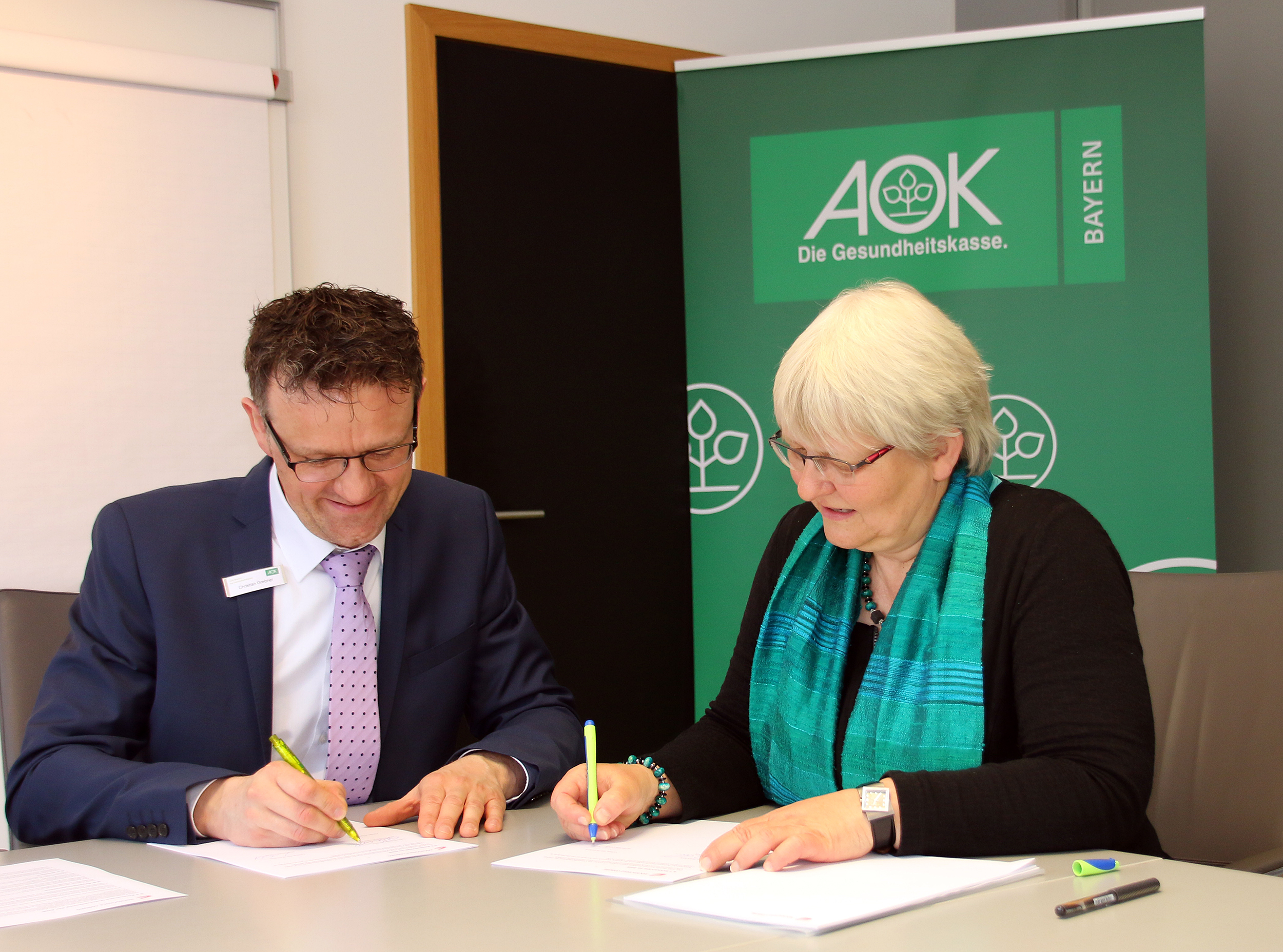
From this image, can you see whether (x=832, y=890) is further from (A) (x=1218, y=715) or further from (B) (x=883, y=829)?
(A) (x=1218, y=715)

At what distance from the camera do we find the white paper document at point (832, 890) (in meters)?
1.12

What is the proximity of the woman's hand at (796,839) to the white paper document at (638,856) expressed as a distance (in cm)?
3

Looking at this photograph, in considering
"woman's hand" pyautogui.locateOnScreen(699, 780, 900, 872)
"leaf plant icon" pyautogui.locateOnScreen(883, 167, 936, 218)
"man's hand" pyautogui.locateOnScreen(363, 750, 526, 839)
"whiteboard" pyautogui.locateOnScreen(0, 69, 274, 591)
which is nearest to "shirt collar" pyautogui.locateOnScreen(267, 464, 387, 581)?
"man's hand" pyautogui.locateOnScreen(363, 750, 526, 839)

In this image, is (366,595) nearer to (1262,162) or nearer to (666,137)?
(666,137)

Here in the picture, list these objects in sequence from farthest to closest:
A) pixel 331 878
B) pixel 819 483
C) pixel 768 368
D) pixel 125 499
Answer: pixel 768 368 < pixel 125 499 < pixel 819 483 < pixel 331 878

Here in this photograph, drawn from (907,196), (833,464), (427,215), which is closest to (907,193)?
(907,196)

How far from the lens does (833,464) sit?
1.69 m

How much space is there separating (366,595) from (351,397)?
35 centimetres

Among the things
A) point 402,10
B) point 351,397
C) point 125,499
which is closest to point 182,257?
point 402,10

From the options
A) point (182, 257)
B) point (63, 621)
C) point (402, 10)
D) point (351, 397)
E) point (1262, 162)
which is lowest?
point (63, 621)

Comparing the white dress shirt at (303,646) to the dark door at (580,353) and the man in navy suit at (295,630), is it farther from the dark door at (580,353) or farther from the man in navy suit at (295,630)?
the dark door at (580,353)

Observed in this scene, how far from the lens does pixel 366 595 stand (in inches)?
76.2

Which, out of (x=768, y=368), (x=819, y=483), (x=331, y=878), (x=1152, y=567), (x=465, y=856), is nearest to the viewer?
(x=331, y=878)

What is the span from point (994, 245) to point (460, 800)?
272 cm
